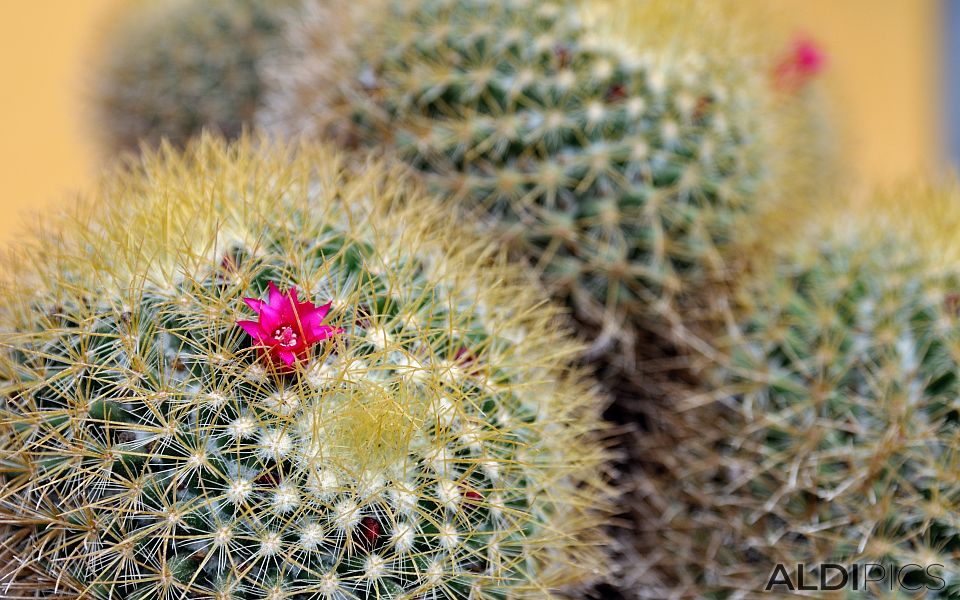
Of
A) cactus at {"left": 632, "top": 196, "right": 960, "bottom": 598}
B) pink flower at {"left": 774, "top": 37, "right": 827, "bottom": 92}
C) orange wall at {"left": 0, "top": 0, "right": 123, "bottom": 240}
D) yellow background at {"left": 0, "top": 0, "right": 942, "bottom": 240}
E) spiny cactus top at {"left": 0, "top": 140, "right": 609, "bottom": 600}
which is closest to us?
spiny cactus top at {"left": 0, "top": 140, "right": 609, "bottom": 600}

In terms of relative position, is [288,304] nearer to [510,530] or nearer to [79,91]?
[510,530]

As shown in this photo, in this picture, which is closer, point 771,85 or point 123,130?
point 771,85

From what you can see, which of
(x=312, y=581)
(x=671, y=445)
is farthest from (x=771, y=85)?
(x=312, y=581)

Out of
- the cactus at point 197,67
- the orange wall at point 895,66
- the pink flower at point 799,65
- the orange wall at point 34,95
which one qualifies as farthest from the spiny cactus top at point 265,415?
the orange wall at point 895,66

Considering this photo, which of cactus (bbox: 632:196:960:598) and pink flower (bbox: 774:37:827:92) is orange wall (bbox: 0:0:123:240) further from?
cactus (bbox: 632:196:960:598)

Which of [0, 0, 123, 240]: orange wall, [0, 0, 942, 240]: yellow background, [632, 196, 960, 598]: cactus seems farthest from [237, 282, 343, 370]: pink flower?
[0, 0, 123, 240]: orange wall

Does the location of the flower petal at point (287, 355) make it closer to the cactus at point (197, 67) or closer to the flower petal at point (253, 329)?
the flower petal at point (253, 329)

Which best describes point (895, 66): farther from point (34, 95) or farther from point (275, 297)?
point (275, 297)
